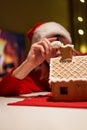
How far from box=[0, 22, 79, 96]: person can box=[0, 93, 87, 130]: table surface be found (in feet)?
1.17

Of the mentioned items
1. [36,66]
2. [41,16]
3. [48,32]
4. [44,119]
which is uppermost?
[41,16]

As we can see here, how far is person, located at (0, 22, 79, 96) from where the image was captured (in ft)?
2.75

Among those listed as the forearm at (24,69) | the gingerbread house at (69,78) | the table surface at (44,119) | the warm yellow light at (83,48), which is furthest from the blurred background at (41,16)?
the table surface at (44,119)

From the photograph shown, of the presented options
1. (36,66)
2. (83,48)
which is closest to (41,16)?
(83,48)

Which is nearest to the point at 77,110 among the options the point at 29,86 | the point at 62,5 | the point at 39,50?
the point at 39,50

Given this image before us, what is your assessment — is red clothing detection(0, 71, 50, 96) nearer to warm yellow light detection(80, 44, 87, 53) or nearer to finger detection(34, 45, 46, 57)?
finger detection(34, 45, 46, 57)

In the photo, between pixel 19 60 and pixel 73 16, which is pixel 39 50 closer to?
pixel 19 60

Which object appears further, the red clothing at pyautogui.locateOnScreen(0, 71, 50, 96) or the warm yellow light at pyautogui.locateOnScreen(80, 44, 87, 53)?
the warm yellow light at pyautogui.locateOnScreen(80, 44, 87, 53)

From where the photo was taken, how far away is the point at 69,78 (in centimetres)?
57

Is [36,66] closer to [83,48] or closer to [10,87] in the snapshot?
[10,87]

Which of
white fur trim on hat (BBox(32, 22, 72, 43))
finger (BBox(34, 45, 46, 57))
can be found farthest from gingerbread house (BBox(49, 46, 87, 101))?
white fur trim on hat (BBox(32, 22, 72, 43))

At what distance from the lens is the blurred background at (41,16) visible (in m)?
1.80

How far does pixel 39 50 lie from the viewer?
854 mm

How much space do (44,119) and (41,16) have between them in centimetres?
182
